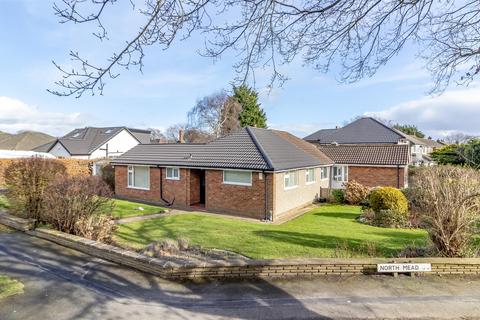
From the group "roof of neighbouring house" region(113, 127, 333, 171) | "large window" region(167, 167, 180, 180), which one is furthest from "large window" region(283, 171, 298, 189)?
"large window" region(167, 167, 180, 180)

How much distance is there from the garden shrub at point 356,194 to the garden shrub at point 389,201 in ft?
15.5

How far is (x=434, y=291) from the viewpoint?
6.20 m

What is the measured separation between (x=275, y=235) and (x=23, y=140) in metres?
58.6

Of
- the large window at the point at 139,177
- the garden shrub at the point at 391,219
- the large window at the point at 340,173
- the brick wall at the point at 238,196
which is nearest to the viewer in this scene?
the garden shrub at the point at 391,219

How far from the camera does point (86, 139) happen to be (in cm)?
4734

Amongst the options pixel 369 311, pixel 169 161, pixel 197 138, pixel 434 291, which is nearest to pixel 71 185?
pixel 369 311

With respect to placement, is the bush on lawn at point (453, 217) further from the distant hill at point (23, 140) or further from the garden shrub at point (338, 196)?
the distant hill at point (23, 140)

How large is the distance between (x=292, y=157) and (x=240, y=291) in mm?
15367

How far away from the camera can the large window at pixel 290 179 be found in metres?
18.5

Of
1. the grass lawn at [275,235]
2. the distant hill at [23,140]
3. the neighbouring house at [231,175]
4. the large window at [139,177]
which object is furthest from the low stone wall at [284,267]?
the distant hill at [23,140]

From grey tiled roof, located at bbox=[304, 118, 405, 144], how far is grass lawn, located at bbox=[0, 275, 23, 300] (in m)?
42.3

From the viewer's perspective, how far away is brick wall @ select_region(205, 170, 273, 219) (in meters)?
17.2

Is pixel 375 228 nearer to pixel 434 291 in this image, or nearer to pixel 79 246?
pixel 434 291

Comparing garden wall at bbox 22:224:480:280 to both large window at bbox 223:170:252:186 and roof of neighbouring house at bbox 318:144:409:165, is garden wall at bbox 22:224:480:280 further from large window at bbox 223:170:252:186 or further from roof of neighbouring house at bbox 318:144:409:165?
roof of neighbouring house at bbox 318:144:409:165
